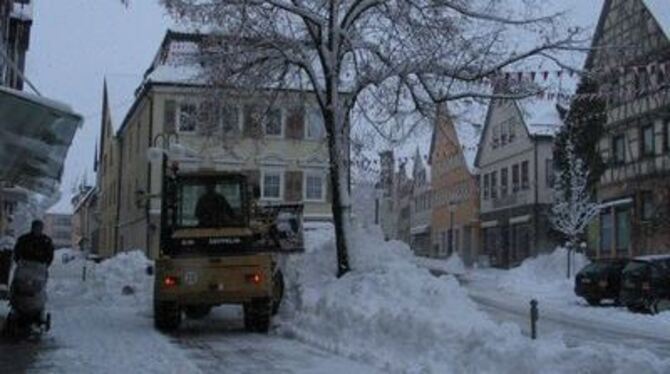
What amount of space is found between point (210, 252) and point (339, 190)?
18.2ft

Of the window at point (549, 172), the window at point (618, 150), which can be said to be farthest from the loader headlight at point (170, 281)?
the window at point (549, 172)

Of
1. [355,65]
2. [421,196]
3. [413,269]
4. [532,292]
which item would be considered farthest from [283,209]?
[421,196]

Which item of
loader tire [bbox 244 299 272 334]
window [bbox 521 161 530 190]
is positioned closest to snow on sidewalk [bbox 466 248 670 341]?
Answer: loader tire [bbox 244 299 272 334]

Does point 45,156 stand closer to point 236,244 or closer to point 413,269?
point 236,244

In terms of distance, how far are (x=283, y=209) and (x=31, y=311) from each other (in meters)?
11.8

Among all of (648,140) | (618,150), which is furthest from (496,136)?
(648,140)

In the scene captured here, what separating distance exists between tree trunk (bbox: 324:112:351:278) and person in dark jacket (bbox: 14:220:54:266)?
796 centimetres

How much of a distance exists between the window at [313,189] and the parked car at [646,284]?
24.2 metres

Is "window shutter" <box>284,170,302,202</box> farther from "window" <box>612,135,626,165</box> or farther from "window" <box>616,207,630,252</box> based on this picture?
"window" <box>616,207,630,252</box>

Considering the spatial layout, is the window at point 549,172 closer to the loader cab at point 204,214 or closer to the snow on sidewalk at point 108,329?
the snow on sidewalk at point 108,329

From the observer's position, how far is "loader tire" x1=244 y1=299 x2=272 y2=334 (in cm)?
1827

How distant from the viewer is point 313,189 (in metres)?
51.9

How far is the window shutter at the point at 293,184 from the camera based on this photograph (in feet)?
170

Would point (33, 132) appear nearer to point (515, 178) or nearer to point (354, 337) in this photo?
point (354, 337)
